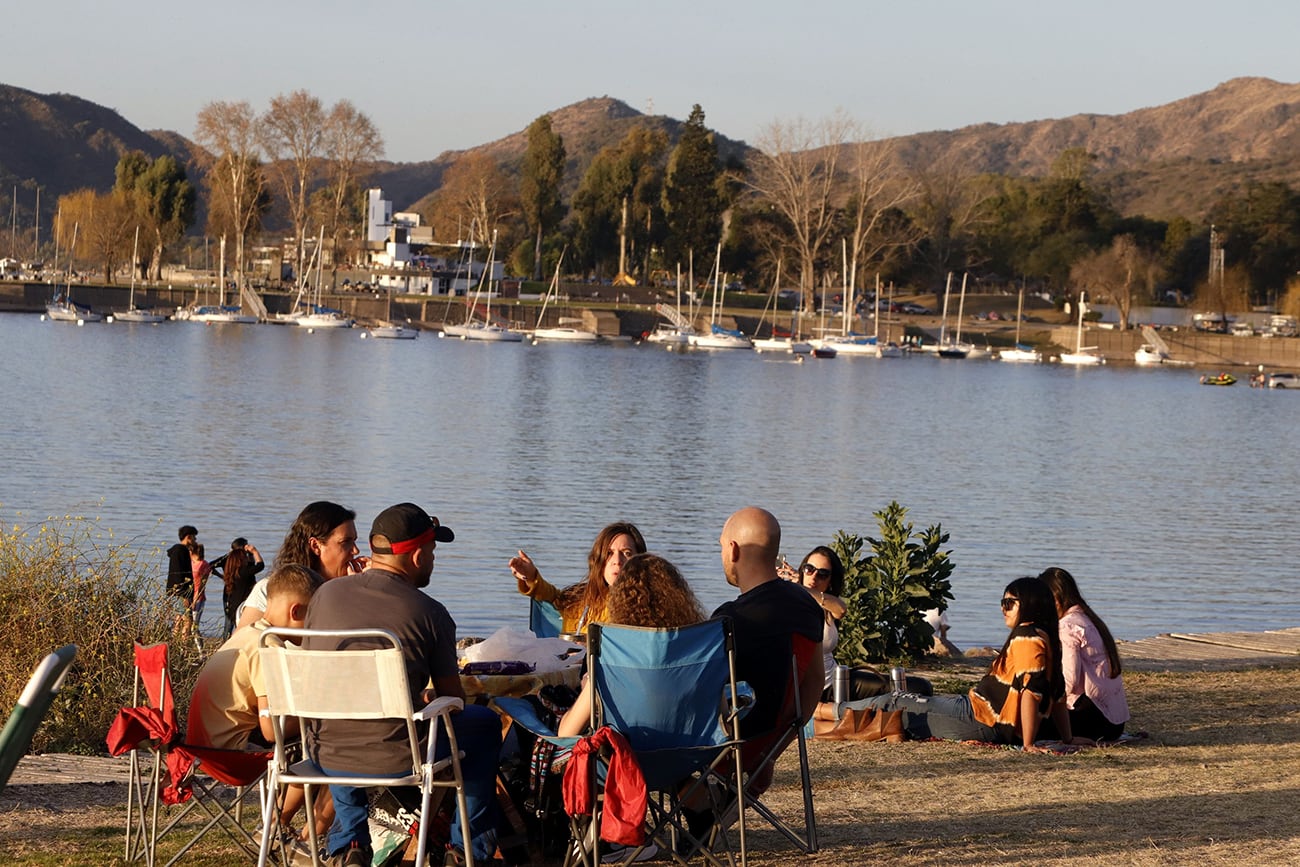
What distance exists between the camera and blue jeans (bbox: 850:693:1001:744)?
662 cm

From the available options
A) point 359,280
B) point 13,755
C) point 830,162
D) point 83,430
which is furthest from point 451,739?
point 359,280

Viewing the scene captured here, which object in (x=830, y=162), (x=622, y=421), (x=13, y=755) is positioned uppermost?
(x=830, y=162)

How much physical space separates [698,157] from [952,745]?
90.6m

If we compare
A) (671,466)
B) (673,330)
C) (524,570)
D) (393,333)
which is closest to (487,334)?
(393,333)

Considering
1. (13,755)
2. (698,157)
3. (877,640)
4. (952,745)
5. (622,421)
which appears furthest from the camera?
(698,157)

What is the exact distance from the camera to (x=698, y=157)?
95.4 metres

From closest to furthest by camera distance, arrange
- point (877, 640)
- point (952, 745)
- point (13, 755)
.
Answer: point (13, 755) < point (952, 745) < point (877, 640)

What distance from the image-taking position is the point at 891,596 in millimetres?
9148

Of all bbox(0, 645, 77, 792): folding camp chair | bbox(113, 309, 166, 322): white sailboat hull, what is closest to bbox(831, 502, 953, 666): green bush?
bbox(0, 645, 77, 792): folding camp chair

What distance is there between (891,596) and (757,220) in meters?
91.3

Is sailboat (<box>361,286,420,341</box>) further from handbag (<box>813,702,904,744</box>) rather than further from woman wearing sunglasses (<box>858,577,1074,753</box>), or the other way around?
woman wearing sunglasses (<box>858,577,1074,753</box>)

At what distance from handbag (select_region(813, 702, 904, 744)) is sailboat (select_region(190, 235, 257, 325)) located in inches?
3435

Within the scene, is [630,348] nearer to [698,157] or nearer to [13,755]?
[698,157]

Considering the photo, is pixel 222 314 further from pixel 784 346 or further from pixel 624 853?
pixel 624 853
